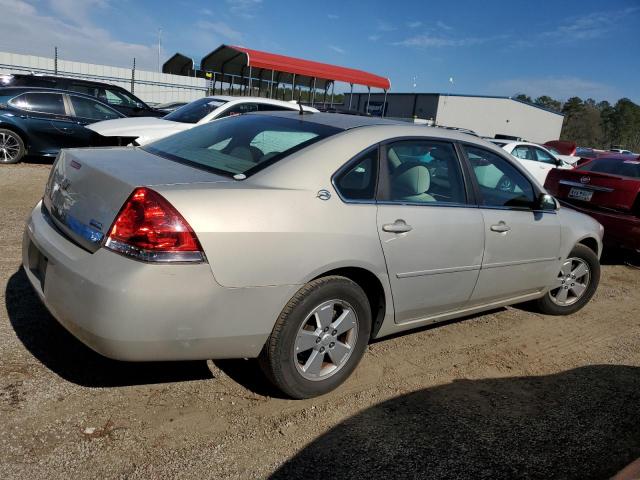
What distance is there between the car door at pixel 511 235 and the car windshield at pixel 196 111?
5.96 metres

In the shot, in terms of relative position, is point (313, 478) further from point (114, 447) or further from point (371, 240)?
point (371, 240)

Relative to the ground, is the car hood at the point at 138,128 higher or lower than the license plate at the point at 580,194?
higher

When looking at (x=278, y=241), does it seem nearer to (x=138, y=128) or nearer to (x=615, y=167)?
(x=138, y=128)

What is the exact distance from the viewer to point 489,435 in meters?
2.83

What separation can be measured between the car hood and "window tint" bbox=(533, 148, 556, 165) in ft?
30.4

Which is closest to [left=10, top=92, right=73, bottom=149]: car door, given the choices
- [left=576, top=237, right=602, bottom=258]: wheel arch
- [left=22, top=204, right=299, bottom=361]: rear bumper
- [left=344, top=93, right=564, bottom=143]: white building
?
[left=22, top=204, right=299, bottom=361]: rear bumper

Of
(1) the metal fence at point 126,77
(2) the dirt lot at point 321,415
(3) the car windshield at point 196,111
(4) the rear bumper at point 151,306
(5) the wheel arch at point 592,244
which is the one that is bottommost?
(2) the dirt lot at point 321,415

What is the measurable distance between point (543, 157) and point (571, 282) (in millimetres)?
9776

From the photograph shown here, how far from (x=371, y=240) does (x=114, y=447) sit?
1.66 m

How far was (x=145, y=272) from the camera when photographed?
229cm

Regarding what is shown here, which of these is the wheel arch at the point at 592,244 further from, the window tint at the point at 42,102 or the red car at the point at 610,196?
the window tint at the point at 42,102

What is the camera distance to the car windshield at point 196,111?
877 cm

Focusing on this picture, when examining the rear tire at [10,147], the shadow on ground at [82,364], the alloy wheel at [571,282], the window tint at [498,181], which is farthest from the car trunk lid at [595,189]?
the rear tire at [10,147]

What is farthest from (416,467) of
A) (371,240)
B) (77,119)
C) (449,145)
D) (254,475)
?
(77,119)
